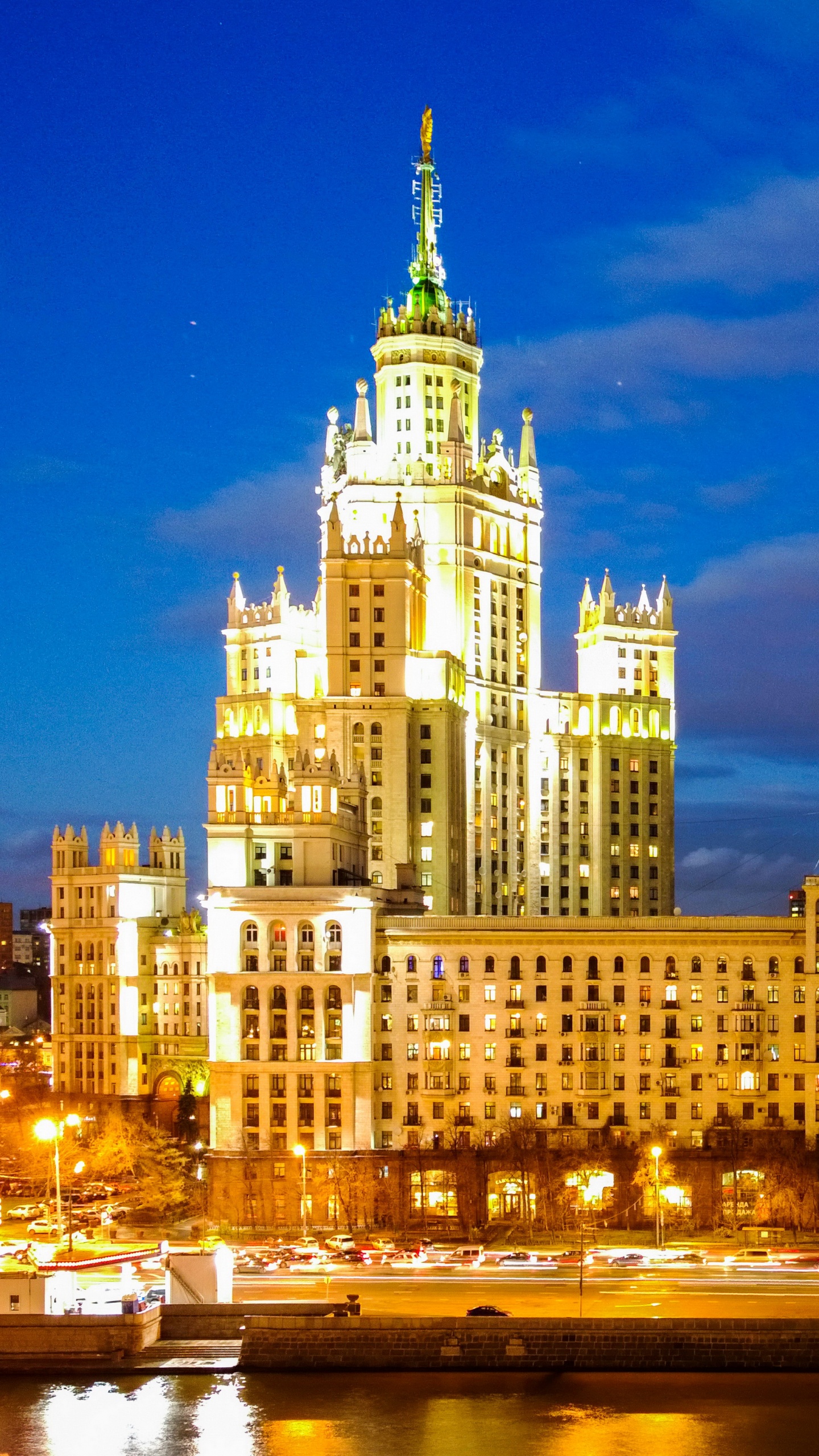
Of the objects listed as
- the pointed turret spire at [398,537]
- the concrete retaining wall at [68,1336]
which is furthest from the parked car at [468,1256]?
the pointed turret spire at [398,537]

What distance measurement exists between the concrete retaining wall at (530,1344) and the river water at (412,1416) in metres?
0.76

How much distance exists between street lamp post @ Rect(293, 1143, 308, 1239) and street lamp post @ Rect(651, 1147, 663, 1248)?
21.2m

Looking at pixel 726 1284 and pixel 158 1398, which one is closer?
pixel 158 1398

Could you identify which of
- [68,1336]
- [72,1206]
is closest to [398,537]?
[72,1206]

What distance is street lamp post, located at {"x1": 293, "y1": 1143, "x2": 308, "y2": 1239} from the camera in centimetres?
14712

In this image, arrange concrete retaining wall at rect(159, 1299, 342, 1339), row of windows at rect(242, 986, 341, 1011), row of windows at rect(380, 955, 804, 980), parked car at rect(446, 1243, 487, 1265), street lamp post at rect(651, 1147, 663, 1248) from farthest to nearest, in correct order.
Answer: row of windows at rect(380, 955, 804, 980), row of windows at rect(242, 986, 341, 1011), street lamp post at rect(651, 1147, 663, 1248), parked car at rect(446, 1243, 487, 1265), concrete retaining wall at rect(159, 1299, 342, 1339)

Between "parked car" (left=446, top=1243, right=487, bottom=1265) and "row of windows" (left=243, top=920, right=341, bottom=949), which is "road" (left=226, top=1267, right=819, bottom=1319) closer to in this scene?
"parked car" (left=446, top=1243, right=487, bottom=1265)

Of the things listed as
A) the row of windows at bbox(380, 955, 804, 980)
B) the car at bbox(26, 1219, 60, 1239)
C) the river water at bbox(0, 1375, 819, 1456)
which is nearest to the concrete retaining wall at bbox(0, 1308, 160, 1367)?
the river water at bbox(0, 1375, 819, 1456)

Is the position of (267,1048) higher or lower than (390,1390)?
higher

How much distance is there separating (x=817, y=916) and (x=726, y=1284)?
1388 inches

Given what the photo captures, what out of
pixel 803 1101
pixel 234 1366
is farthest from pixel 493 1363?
pixel 803 1101

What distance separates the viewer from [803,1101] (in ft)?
514

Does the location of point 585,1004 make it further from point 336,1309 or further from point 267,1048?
point 336,1309

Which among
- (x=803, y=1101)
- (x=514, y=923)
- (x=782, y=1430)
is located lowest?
(x=782, y=1430)
